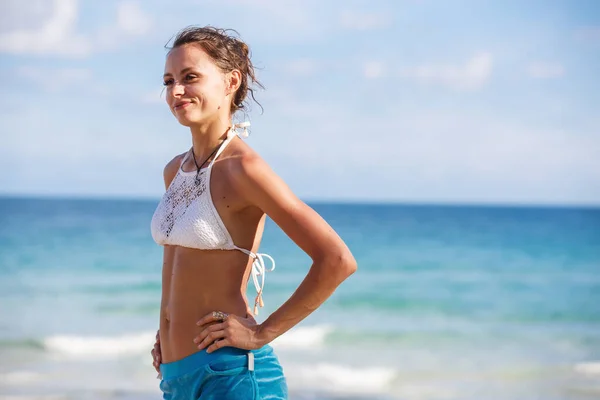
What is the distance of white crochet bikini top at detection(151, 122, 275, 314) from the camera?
2.38m

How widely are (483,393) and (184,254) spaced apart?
6441mm

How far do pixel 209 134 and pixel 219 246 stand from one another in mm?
341

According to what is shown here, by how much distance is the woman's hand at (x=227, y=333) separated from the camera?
2.35 m

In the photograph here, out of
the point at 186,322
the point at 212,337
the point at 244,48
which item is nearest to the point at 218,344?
the point at 212,337

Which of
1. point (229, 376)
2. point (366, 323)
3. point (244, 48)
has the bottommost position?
point (229, 376)

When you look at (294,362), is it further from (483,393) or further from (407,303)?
(407,303)

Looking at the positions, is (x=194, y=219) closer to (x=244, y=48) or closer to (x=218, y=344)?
(x=218, y=344)

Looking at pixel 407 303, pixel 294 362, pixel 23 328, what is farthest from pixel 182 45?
pixel 407 303

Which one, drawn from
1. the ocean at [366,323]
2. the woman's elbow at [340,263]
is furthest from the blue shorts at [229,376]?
the ocean at [366,323]

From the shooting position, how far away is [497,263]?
2078cm

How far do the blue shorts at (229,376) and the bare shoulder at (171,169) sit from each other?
610 millimetres

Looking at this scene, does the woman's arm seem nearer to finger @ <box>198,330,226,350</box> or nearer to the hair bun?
finger @ <box>198,330,226,350</box>

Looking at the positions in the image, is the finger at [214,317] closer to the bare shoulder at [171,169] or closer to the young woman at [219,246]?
the young woman at [219,246]

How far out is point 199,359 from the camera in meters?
2.39
